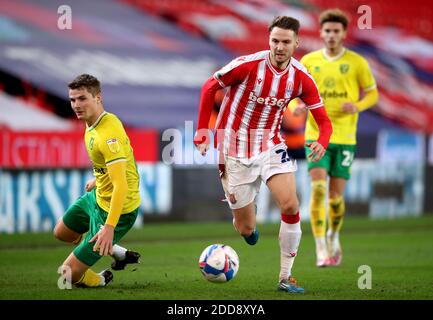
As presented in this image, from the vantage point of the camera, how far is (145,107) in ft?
56.6

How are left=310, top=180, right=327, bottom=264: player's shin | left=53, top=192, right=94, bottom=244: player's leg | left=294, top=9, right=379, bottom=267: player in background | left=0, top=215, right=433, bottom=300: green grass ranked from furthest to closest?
left=294, top=9, right=379, bottom=267: player in background → left=310, top=180, right=327, bottom=264: player's shin → left=53, top=192, right=94, bottom=244: player's leg → left=0, top=215, right=433, bottom=300: green grass

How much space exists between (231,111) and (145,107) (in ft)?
34.0

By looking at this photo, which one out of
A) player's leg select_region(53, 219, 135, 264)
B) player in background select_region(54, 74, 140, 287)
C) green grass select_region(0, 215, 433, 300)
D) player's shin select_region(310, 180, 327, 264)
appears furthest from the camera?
player's shin select_region(310, 180, 327, 264)

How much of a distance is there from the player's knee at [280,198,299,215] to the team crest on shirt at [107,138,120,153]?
4.25ft

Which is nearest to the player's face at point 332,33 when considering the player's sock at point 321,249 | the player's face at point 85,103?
the player's sock at point 321,249

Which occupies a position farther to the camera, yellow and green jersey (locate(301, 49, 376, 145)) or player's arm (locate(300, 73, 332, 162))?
yellow and green jersey (locate(301, 49, 376, 145))

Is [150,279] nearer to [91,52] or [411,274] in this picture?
[411,274]

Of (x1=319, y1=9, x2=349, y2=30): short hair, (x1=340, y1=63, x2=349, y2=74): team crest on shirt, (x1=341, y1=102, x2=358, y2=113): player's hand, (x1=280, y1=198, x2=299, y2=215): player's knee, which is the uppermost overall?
(x1=319, y1=9, x2=349, y2=30): short hair

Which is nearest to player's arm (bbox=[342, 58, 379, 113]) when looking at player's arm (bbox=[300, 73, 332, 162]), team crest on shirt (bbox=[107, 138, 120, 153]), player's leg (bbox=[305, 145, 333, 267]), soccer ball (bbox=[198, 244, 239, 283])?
player's leg (bbox=[305, 145, 333, 267])

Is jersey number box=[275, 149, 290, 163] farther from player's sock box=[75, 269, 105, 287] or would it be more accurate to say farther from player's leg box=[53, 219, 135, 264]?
player's sock box=[75, 269, 105, 287]

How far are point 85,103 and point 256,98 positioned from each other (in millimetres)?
1295

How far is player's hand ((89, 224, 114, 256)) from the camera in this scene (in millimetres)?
6164
